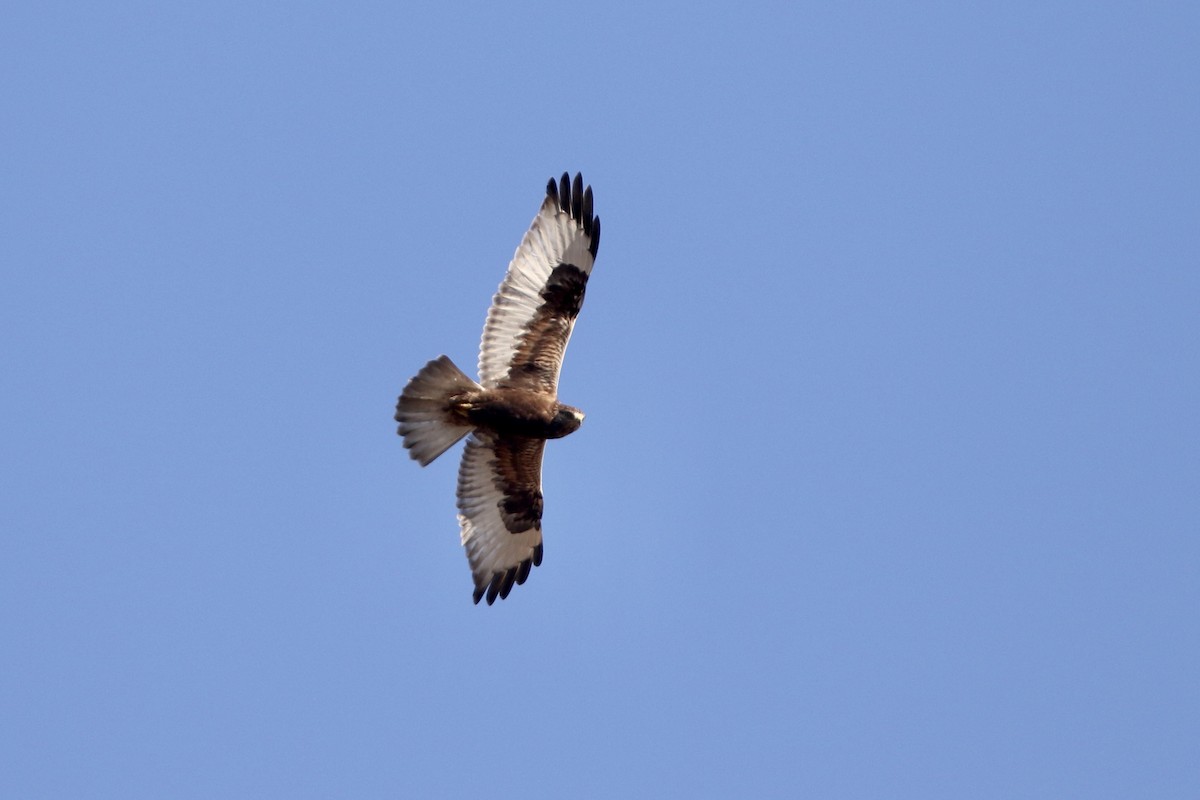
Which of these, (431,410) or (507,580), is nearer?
(431,410)

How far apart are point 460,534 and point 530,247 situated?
2179mm

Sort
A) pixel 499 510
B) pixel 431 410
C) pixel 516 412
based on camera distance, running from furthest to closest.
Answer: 1. pixel 499 510
2. pixel 516 412
3. pixel 431 410

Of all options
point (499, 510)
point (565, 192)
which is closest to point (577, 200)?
point (565, 192)

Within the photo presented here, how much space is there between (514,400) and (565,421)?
15.3 inches

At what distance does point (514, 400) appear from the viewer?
1244 centimetres

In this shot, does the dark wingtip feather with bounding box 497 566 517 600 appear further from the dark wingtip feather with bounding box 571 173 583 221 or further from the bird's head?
the dark wingtip feather with bounding box 571 173 583 221

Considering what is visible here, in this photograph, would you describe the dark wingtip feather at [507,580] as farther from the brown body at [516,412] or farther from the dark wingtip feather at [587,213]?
the dark wingtip feather at [587,213]

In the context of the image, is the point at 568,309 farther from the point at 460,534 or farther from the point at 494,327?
the point at 460,534

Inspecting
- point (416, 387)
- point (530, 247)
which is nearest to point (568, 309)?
point (530, 247)

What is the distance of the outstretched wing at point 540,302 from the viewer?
498 inches

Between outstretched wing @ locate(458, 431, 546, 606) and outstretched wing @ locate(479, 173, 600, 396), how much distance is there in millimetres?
571

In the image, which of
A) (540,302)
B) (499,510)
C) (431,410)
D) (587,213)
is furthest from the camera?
(499,510)

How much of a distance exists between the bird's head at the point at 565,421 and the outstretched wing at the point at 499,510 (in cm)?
43

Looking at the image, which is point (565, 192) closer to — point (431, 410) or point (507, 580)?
point (431, 410)
